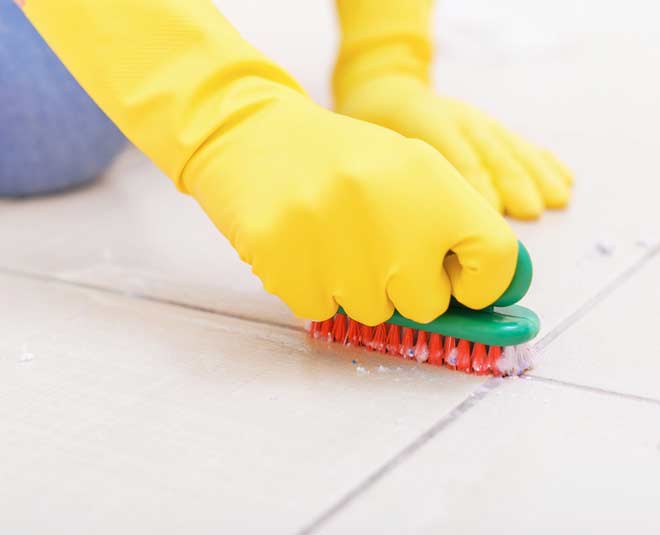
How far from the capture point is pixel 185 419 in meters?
0.69

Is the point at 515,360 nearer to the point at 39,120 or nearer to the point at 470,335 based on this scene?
the point at 470,335

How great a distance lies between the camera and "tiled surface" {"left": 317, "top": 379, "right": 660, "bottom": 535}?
563 millimetres

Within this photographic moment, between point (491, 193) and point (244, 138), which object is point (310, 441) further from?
point (491, 193)

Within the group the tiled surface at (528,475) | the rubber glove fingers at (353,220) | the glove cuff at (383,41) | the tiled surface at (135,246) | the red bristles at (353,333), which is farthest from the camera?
the glove cuff at (383,41)

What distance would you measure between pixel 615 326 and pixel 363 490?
1.20 ft

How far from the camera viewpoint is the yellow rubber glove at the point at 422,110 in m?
1.19

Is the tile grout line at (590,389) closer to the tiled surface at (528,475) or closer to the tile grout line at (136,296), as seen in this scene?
the tiled surface at (528,475)

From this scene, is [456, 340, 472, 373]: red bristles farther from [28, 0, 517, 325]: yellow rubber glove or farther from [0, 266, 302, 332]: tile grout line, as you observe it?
[0, 266, 302, 332]: tile grout line

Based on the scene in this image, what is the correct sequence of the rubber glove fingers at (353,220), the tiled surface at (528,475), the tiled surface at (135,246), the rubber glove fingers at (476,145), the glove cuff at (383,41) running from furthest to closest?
the glove cuff at (383,41) < the rubber glove fingers at (476,145) < the tiled surface at (135,246) < the rubber glove fingers at (353,220) < the tiled surface at (528,475)

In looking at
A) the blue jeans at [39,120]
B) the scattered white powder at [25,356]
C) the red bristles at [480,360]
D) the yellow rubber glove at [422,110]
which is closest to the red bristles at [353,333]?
the red bristles at [480,360]

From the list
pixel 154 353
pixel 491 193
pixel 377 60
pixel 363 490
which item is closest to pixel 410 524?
pixel 363 490

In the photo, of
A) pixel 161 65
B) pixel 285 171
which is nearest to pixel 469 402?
pixel 285 171

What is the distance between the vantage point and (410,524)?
0.56 metres

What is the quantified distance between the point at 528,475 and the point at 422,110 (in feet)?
2.39
